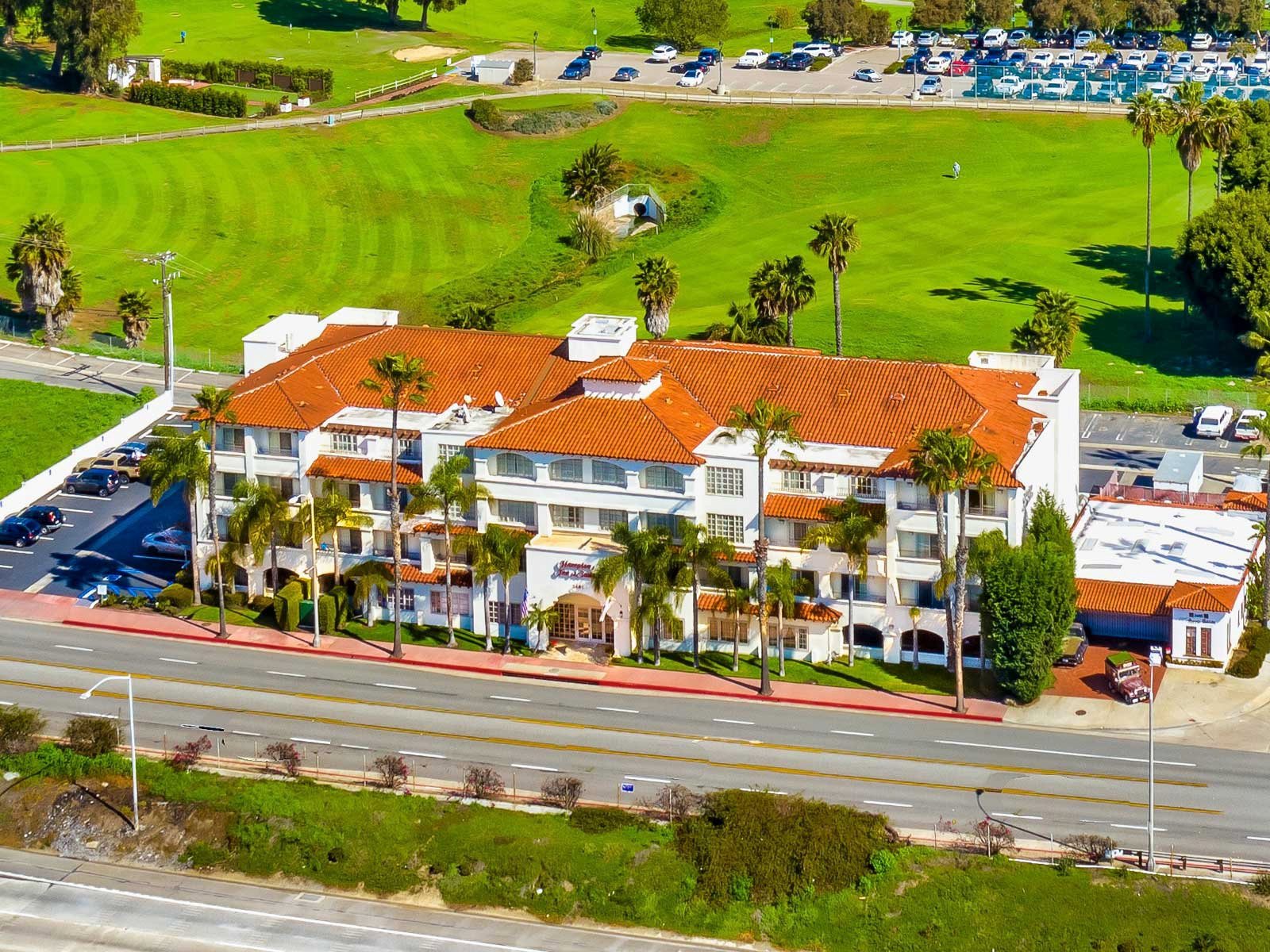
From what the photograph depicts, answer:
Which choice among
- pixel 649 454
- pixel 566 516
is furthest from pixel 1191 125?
pixel 566 516

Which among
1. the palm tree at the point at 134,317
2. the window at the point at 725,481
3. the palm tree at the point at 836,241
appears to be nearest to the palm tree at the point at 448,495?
the window at the point at 725,481

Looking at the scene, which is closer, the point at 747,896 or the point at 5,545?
the point at 747,896

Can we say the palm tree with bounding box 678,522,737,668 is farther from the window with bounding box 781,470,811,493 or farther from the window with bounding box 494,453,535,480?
the window with bounding box 494,453,535,480

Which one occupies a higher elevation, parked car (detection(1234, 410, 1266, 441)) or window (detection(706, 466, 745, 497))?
window (detection(706, 466, 745, 497))

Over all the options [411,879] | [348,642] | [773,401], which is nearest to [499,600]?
[348,642]

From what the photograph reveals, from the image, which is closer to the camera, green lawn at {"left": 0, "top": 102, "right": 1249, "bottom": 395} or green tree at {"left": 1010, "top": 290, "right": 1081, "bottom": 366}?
green tree at {"left": 1010, "top": 290, "right": 1081, "bottom": 366}

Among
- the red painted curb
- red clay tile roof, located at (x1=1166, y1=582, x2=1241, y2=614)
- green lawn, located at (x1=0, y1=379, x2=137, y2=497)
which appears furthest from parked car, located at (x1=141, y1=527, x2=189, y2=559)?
red clay tile roof, located at (x1=1166, y1=582, x2=1241, y2=614)

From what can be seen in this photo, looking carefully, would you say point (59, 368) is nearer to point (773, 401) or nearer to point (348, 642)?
point (348, 642)

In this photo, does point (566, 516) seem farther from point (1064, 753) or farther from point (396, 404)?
point (1064, 753)
